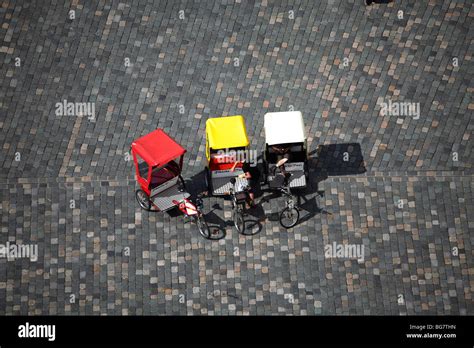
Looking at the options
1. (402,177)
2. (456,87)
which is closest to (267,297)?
(402,177)

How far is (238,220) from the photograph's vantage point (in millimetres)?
29375

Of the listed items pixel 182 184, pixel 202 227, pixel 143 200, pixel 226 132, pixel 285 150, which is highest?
pixel 226 132

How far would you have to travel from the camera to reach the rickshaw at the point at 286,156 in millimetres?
29562

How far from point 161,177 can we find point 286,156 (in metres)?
4.03

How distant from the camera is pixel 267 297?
2848cm

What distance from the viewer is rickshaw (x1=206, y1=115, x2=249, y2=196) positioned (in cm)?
2939

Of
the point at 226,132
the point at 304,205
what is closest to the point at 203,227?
the point at 226,132

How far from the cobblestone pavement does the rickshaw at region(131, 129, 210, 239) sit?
47cm

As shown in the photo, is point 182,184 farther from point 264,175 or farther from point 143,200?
point 264,175
